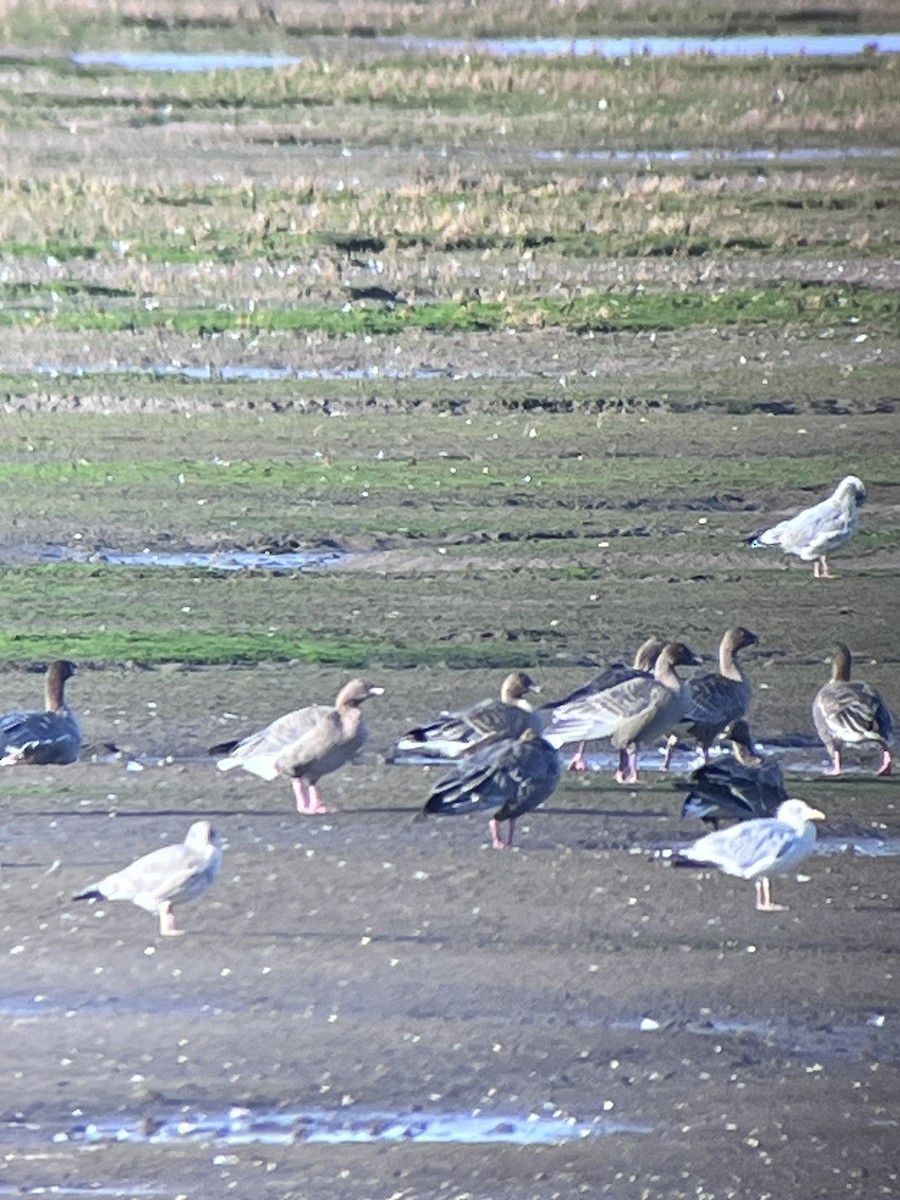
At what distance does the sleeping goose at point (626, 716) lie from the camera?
31.0ft

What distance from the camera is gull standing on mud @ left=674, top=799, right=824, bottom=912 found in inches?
318

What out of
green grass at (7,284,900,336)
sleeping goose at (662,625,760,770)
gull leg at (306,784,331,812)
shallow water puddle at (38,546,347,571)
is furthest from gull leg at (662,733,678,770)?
green grass at (7,284,900,336)

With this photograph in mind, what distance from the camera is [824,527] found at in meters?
13.3

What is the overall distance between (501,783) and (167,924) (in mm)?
1275

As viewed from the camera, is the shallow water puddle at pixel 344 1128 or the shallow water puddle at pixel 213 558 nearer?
the shallow water puddle at pixel 344 1128

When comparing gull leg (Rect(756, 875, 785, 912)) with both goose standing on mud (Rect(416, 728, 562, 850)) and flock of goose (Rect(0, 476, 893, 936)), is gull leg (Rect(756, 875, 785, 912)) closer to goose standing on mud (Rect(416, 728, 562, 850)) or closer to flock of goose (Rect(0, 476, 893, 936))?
flock of goose (Rect(0, 476, 893, 936))

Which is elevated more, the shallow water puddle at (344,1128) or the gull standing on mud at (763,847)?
the gull standing on mud at (763,847)

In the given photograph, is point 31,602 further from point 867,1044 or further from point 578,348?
Answer: point 578,348

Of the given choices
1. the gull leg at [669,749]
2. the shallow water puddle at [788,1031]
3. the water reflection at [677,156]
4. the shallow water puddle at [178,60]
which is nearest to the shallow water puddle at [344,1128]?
the shallow water puddle at [788,1031]

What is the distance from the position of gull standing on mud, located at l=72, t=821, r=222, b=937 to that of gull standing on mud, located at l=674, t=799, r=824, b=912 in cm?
151

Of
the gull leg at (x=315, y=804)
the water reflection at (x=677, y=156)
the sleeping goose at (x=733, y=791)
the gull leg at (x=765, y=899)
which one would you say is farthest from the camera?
the water reflection at (x=677, y=156)

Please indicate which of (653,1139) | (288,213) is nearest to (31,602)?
(653,1139)

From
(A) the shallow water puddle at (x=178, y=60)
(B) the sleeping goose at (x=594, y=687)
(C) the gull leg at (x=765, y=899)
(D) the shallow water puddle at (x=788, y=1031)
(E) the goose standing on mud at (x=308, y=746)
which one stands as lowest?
(D) the shallow water puddle at (x=788, y=1031)

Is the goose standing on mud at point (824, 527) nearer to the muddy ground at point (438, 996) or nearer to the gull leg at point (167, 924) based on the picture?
the muddy ground at point (438, 996)
